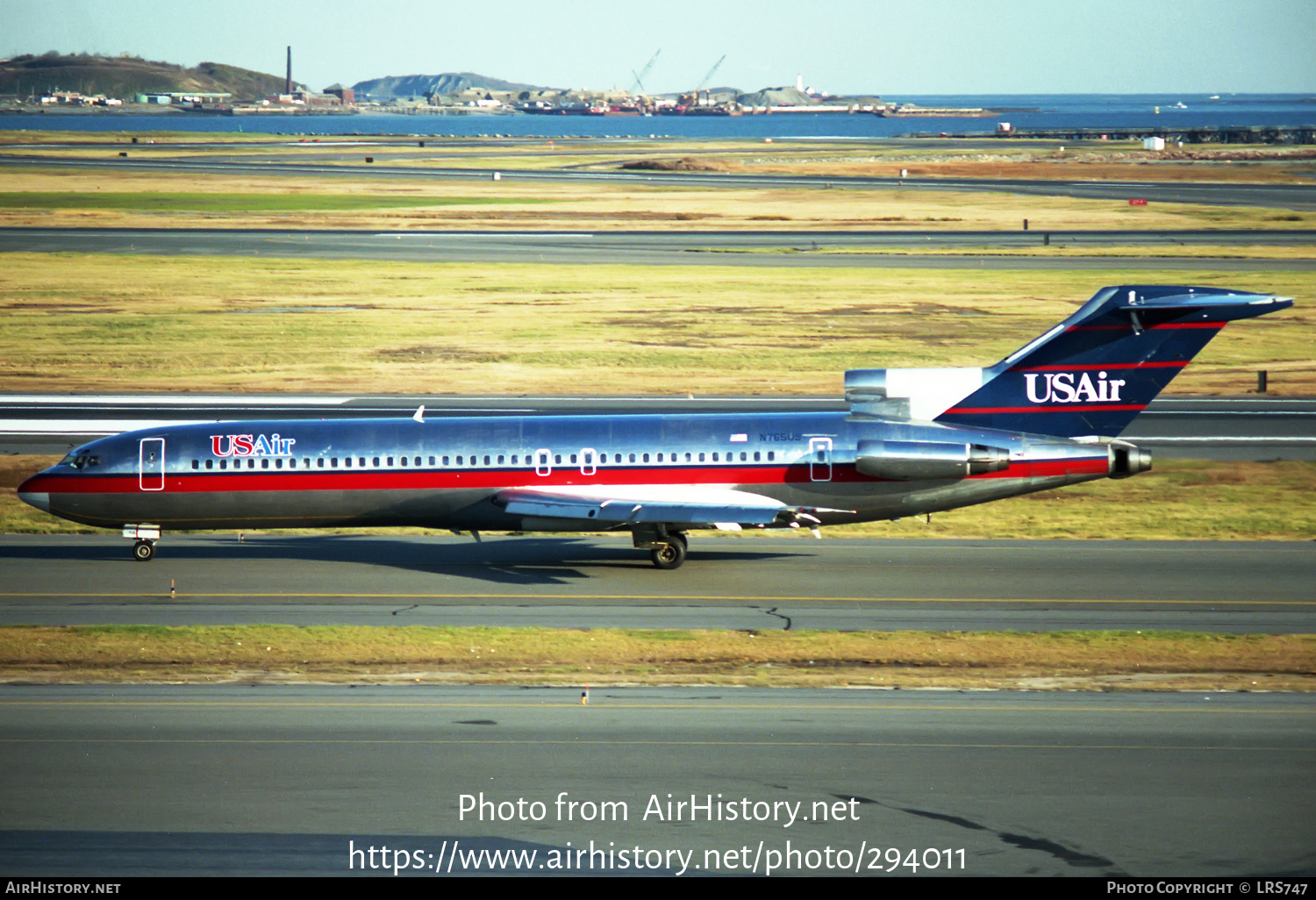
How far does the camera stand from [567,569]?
109 ft

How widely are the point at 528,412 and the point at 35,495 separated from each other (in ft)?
67.9

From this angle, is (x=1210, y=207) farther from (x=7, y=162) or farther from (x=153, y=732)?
(x=7, y=162)

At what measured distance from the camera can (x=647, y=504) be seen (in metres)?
31.5

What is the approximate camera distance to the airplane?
32.1 m

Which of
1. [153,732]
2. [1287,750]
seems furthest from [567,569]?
[1287,750]

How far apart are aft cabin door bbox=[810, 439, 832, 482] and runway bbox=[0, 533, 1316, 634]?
2.46 metres

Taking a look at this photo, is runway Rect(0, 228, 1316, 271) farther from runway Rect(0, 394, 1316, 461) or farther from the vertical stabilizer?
the vertical stabilizer

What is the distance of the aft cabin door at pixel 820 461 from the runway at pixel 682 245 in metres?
54.6

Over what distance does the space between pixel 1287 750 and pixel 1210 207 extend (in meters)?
105

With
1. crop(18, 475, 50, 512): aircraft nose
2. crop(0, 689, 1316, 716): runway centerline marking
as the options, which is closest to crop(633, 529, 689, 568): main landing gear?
crop(0, 689, 1316, 716): runway centerline marking

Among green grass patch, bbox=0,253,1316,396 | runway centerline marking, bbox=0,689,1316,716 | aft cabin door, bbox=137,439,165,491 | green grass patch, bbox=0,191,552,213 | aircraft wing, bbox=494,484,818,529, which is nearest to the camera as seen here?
runway centerline marking, bbox=0,689,1316,716

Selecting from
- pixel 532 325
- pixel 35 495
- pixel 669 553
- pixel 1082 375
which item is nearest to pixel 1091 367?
pixel 1082 375

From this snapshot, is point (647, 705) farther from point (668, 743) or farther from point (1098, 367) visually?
point (1098, 367)

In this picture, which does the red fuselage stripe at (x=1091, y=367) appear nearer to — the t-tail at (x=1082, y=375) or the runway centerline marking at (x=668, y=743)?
the t-tail at (x=1082, y=375)
